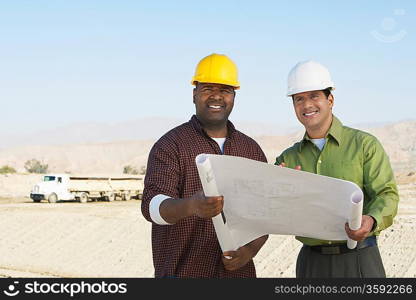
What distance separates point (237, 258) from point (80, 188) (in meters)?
26.5

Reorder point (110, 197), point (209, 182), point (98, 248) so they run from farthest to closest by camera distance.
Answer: point (110, 197)
point (98, 248)
point (209, 182)

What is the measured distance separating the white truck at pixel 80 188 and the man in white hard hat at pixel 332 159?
2586cm

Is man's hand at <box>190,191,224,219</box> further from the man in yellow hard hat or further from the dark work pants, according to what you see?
the dark work pants

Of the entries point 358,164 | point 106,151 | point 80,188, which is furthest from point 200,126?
point 106,151

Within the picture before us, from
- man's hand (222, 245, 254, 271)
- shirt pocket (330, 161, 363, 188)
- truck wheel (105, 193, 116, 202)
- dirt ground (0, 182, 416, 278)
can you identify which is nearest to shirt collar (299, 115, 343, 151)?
shirt pocket (330, 161, 363, 188)

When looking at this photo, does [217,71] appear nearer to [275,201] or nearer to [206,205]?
[275,201]

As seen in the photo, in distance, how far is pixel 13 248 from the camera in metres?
16.1

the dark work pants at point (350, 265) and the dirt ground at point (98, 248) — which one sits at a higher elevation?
the dark work pants at point (350, 265)

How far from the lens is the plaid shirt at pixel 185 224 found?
353cm

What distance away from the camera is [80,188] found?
29.3 metres

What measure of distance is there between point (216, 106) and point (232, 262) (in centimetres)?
86

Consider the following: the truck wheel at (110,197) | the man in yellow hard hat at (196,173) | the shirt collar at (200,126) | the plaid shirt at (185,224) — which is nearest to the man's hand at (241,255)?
the man in yellow hard hat at (196,173)

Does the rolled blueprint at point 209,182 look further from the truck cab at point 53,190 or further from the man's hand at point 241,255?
the truck cab at point 53,190

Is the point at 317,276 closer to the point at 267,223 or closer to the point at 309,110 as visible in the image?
the point at 267,223
